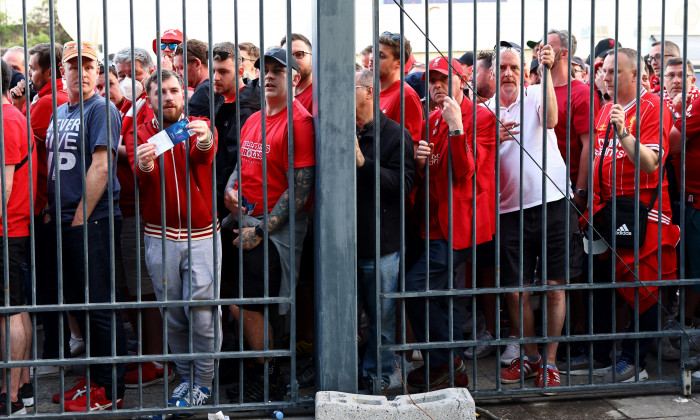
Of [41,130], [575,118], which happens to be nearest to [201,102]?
[41,130]

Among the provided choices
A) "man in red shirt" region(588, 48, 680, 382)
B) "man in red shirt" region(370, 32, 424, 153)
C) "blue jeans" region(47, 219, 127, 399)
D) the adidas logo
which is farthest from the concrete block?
"man in red shirt" region(370, 32, 424, 153)

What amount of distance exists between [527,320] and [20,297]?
2.92m

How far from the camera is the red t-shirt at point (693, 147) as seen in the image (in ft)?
17.6

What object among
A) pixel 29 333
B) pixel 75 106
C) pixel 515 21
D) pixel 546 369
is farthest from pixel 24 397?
pixel 515 21

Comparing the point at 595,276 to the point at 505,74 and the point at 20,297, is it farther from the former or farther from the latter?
the point at 20,297

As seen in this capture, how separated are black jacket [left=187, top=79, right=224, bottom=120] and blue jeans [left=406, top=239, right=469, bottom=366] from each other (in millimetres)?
1835

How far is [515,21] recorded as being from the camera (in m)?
11.8

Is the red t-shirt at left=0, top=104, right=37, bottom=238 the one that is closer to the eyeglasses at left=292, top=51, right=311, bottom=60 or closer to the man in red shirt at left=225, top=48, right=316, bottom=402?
the man in red shirt at left=225, top=48, right=316, bottom=402

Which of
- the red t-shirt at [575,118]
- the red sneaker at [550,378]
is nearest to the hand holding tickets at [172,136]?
the red sneaker at [550,378]

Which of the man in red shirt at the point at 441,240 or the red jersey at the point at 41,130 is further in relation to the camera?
the red jersey at the point at 41,130

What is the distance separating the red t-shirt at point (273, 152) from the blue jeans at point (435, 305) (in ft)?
2.96

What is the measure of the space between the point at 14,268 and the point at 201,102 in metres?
1.78

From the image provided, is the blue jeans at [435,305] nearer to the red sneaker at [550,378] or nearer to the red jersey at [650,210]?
the red sneaker at [550,378]

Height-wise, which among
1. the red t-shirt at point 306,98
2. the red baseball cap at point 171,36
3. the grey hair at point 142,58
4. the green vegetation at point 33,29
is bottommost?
the red t-shirt at point 306,98
